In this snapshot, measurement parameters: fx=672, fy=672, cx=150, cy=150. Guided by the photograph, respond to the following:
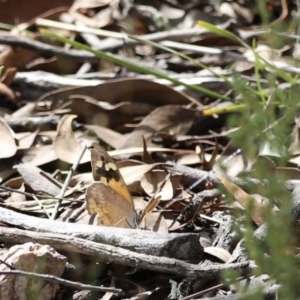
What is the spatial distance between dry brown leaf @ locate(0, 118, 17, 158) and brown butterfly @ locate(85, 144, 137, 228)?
661 mm

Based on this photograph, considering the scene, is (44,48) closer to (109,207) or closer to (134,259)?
(109,207)

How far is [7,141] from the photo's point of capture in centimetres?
251

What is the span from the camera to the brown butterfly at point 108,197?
1.89m

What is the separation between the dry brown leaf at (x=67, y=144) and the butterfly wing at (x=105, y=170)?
56 cm

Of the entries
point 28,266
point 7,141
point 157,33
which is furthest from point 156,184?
point 157,33

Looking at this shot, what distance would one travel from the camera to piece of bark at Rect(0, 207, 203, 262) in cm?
178

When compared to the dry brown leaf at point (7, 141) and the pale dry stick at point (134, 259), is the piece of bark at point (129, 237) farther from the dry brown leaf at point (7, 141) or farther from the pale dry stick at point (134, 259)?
the dry brown leaf at point (7, 141)

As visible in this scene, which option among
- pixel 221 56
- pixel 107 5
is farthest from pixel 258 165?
pixel 107 5

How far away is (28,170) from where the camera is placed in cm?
240

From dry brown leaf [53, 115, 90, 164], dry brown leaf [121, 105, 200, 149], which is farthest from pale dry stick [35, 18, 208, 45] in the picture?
dry brown leaf [53, 115, 90, 164]

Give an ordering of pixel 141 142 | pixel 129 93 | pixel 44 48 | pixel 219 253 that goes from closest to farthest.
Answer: pixel 219 253
pixel 141 142
pixel 129 93
pixel 44 48

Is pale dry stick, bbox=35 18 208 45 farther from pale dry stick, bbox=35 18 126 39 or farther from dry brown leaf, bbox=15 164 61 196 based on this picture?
dry brown leaf, bbox=15 164 61 196

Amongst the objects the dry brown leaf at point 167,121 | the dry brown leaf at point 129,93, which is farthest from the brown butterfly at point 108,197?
the dry brown leaf at point 129,93

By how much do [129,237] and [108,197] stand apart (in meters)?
0.15
